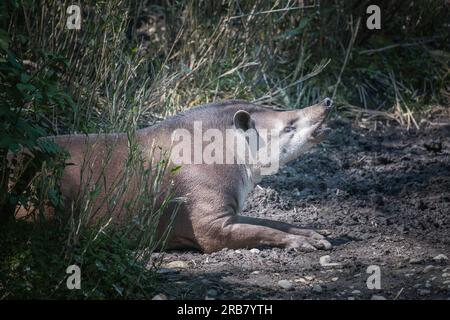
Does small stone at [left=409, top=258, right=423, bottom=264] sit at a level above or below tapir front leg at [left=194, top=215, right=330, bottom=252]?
below

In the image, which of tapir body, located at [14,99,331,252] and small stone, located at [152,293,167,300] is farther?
tapir body, located at [14,99,331,252]

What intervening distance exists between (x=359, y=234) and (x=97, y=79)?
98.9 inches

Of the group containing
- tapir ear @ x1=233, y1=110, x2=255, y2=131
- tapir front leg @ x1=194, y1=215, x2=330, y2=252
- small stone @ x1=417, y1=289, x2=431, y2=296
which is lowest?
small stone @ x1=417, y1=289, x2=431, y2=296

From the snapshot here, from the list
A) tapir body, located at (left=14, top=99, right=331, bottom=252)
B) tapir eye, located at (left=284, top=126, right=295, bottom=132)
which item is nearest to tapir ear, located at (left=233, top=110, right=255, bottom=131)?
tapir body, located at (left=14, top=99, right=331, bottom=252)

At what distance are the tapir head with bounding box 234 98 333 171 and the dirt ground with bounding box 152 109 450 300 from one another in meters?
0.64

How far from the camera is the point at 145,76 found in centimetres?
816

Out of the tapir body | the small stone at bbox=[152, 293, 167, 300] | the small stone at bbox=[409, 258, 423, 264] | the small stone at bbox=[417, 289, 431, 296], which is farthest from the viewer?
the tapir body

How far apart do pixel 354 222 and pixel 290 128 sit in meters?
0.96

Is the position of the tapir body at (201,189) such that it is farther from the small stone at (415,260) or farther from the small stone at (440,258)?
the small stone at (440,258)

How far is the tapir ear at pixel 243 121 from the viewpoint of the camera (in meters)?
6.75

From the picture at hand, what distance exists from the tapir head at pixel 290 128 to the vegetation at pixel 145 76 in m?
1.08

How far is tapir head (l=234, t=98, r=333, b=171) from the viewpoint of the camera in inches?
273

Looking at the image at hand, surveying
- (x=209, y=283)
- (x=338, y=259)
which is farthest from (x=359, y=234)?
(x=209, y=283)

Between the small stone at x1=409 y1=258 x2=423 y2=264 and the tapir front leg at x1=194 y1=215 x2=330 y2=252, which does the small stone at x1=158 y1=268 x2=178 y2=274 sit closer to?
the tapir front leg at x1=194 y1=215 x2=330 y2=252
